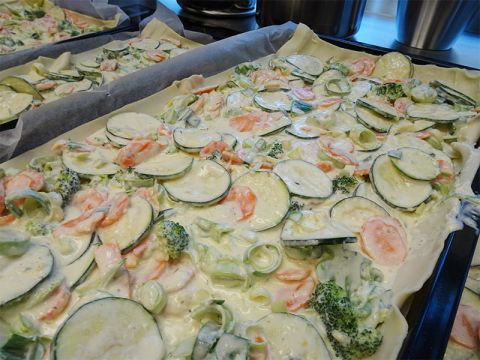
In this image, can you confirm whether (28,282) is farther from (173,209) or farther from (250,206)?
(250,206)

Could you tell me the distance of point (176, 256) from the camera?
1.86 m

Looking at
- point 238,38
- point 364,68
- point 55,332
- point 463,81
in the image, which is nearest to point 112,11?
point 238,38

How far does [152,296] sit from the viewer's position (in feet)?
5.41

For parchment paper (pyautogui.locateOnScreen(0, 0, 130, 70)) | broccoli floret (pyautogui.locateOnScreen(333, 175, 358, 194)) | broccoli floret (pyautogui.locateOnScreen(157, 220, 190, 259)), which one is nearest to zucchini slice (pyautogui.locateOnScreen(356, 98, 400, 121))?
broccoli floret (pyautogui.locateOnScreen(333, 175, 358, 194))

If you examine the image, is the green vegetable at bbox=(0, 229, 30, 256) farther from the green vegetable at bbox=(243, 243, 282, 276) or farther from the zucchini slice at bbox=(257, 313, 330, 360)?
the zucchini slice at bbox=(257, 313, 330, 360)

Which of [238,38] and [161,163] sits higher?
[238,38]

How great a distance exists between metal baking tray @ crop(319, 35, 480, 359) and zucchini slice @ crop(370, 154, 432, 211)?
402 millimetres

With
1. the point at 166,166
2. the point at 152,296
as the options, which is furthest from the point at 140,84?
the point at 152,296

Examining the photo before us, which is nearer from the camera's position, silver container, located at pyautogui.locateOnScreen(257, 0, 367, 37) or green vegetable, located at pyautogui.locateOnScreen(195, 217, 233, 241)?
green vegetable, located at pyautogui.locateOnScreen(195, 217, 233, 241)

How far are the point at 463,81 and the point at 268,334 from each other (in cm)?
306

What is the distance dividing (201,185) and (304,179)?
0.63 metres

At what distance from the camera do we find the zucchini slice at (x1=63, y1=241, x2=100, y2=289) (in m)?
1.76

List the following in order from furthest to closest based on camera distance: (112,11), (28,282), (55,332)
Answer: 1. (112,11)
2. (28,282)
3. (55,332)

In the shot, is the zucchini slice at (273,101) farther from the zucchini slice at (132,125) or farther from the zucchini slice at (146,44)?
the zucchini slice at (146,44)
